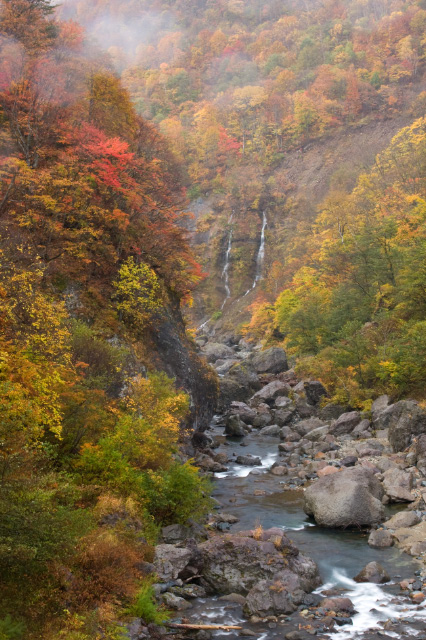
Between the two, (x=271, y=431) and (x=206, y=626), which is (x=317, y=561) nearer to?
(x=206, y=626)

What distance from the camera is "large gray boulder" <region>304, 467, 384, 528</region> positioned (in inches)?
642

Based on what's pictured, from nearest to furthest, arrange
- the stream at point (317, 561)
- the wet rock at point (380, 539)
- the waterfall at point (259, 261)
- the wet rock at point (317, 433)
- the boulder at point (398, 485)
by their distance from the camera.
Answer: the stream at point (317, 561), the wet rock at point (380, 539), the boulder at point (398, 485), the wet rock at point (317, 433), the waterfall at point (259, 261)

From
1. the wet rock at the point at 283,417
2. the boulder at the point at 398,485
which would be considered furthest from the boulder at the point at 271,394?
the boulder at the point at 398,485

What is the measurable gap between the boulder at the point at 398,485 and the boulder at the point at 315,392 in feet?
44.1

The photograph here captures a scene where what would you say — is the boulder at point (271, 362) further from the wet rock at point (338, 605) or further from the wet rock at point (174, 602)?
the wet rock at point (174, 602)

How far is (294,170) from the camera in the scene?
8725 cm

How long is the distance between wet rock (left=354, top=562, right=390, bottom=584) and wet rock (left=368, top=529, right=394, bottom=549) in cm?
167

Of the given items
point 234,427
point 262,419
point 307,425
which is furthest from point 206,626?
point 262,419

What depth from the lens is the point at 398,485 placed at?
18359 mm

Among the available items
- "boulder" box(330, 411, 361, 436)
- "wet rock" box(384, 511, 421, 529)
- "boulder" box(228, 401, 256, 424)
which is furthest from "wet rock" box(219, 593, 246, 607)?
"boulder" box(228, 401, 256, 424)

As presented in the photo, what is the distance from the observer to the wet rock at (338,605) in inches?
453

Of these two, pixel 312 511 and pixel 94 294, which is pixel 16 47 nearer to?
pixel 94 294

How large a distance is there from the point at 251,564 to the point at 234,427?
17333 mm

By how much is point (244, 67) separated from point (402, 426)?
373ft
